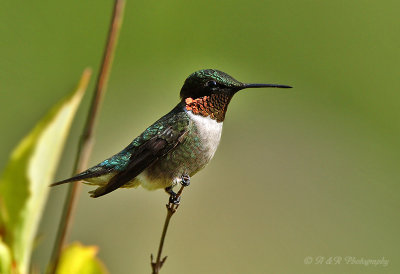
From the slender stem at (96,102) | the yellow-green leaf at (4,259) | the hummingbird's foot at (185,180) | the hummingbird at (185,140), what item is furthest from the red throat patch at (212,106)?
the yellow-green leaf at (4,259)

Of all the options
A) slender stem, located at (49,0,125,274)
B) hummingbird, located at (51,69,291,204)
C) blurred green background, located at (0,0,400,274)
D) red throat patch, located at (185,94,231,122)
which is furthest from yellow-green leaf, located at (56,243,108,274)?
blurred green background, located at (0,0,400,274)

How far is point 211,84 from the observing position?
2.89 ft

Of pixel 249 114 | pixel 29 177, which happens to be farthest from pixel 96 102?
pixel 249 114

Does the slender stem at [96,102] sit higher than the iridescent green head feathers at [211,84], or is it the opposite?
the iridescent green head feathers at [211,84]

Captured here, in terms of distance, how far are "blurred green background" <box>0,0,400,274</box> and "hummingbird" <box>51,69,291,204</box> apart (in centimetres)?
45

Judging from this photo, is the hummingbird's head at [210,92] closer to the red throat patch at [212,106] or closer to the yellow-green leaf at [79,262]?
the red throat patch at [212,106]

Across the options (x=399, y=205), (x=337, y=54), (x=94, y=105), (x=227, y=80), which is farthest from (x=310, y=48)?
(x=94, y=105)

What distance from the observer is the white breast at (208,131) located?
35.1 inches

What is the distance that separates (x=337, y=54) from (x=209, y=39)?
35.3 inches

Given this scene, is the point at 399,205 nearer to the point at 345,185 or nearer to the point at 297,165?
the point at 345,185

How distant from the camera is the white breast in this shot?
2.93ft

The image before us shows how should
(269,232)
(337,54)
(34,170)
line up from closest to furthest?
1. (34,170)
2. (269,232)
3. (337,54)

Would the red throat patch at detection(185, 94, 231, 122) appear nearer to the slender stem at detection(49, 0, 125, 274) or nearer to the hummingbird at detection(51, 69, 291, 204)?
the hummingbird at detection(51, 69, 291, 204)

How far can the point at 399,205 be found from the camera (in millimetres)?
2705
